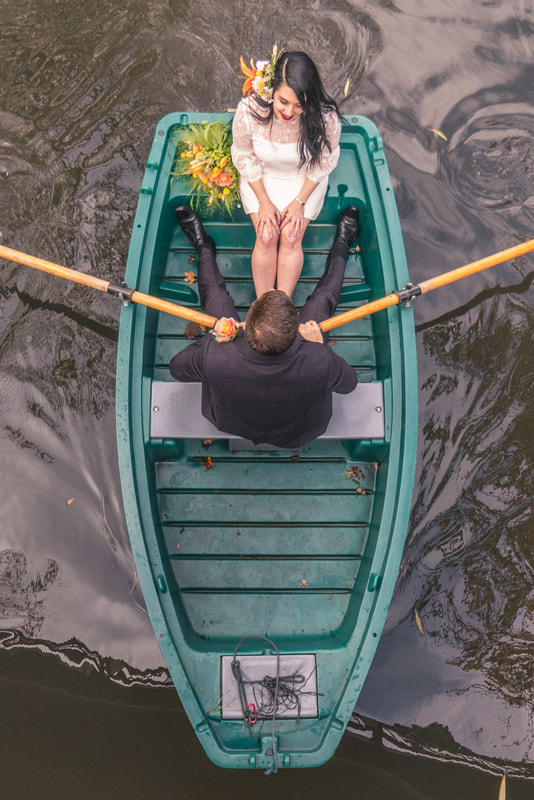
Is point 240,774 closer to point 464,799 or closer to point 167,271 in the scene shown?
point 464,799

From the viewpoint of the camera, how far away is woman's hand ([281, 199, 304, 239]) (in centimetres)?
330

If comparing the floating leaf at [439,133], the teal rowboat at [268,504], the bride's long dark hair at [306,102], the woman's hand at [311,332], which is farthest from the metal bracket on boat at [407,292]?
the floating leaf at [439,133]

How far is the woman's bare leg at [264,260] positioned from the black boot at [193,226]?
37 cm

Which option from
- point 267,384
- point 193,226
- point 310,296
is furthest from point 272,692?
point 193,226

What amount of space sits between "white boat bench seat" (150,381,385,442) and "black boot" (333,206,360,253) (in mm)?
1098

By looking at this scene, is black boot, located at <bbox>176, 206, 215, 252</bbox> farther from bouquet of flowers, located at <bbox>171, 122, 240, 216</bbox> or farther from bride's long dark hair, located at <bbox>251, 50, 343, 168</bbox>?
bride's long dark hair, located at <bbox>251, 50, 343, 168</bbox>

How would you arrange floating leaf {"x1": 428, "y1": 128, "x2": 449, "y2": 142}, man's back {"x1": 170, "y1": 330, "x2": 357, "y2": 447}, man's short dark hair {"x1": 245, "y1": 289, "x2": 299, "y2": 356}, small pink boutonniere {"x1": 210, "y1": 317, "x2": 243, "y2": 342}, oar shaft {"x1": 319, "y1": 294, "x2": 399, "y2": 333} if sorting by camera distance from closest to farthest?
man's short dark hair {"x1": 245, "y1": 289, "x2": 299, "y2": 356}, man's back {"x1": 170, "y1": 330, "x2": 357, "y2": 447}, small pink boutonniere {"x1": 210, "y1": 317, "x2": 243, "y2": 342}, oar shaft {"x1": 319, "y1": 294, "x2": 399, "y2": 333}, floating leaf {"x1": 428, "y1": 128, "x2": 449, "y2": 142}

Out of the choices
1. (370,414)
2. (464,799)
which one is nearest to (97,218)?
(370,414)

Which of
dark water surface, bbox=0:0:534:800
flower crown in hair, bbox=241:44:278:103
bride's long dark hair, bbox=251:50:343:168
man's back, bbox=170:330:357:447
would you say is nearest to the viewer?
man's back, bbox=170:330:357:447

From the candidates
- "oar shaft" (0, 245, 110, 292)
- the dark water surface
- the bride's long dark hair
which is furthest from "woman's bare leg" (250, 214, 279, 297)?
the dark water surface

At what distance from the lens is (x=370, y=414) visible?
10.2 feet

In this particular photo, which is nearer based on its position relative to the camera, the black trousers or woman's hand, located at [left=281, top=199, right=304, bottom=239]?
the black trousers

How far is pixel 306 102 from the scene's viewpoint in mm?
2832

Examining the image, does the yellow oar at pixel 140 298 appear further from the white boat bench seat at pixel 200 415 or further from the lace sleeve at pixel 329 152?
the lace sleeve at pixel 329 152
